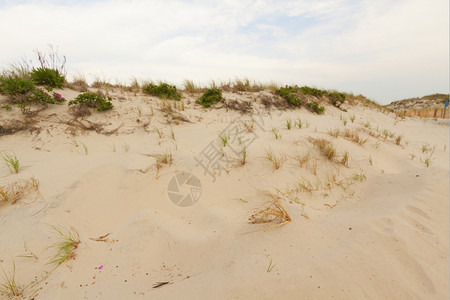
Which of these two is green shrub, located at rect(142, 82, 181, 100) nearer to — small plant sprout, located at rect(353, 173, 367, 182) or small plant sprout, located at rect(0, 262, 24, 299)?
small plant sprout, located at rect(353, 173, 367, 182)

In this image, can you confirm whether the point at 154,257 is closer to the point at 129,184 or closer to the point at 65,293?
the point at 65,293

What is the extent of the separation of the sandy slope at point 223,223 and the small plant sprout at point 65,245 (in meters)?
0.06

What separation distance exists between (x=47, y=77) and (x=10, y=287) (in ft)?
17.0

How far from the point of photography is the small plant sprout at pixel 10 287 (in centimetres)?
169

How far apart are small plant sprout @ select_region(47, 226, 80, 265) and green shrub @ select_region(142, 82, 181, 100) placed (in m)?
4.76

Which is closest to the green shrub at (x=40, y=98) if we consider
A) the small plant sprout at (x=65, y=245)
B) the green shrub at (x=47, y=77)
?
the green shrub at (x=47, y=77)

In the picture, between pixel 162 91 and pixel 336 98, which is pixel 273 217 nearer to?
pixel 162 91

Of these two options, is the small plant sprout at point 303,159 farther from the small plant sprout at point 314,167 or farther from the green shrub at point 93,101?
the green shrub at point 93,101

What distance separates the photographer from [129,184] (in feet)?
9.66

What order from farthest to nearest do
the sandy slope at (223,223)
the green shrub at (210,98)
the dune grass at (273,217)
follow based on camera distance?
1. the green shrub at (210,98)
2. the dune grass at (273,217)
3. the sandy slope at (223,223)

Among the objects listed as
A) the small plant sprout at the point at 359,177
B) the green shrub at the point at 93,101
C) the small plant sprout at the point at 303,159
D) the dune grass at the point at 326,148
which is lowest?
the small plant sprout at the point at 359,177

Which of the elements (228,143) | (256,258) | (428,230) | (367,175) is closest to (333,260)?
(256,258)

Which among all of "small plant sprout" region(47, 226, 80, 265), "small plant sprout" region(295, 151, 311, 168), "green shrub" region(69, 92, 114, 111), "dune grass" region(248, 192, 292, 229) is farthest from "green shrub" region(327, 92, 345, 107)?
"small plant sprout" region(47, 226, 80, 265)

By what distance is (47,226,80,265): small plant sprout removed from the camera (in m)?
1.98
